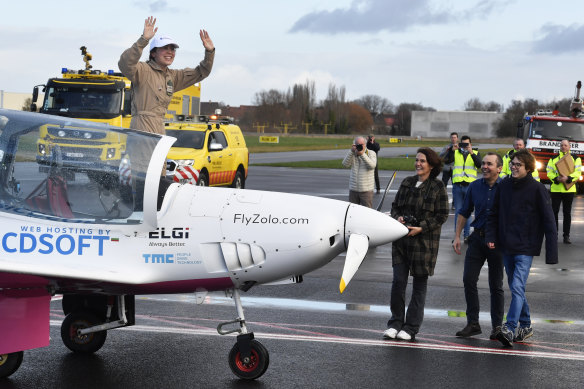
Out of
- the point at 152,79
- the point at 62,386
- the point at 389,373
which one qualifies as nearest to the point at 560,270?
the point at 389,373

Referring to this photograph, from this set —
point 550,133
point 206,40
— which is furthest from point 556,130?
point 206,40

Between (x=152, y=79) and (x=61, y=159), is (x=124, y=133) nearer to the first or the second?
(x=61, y=159)

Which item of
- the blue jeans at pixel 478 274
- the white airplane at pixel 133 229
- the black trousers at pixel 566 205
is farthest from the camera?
the black trousers at pixel 566 205

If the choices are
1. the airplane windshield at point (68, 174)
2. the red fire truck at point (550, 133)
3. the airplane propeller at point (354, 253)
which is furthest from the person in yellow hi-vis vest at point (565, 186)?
the red fire truck at point (550, 133)

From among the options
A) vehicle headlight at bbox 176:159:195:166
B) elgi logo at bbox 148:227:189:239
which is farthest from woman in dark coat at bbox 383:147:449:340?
vehicle headlight at bbox 176:159:195:166

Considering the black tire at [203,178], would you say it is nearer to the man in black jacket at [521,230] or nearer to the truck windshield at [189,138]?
the truck windshield at [189,138]

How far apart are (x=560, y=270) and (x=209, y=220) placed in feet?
23.9

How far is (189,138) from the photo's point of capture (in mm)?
21359

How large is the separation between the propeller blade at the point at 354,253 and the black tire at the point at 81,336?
214 centimetres

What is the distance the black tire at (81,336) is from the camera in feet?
21.9

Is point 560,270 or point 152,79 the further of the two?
point 560,270

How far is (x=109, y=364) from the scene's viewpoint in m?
6.41

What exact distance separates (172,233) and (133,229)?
0.26m

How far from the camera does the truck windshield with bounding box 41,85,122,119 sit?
21.3 metres
